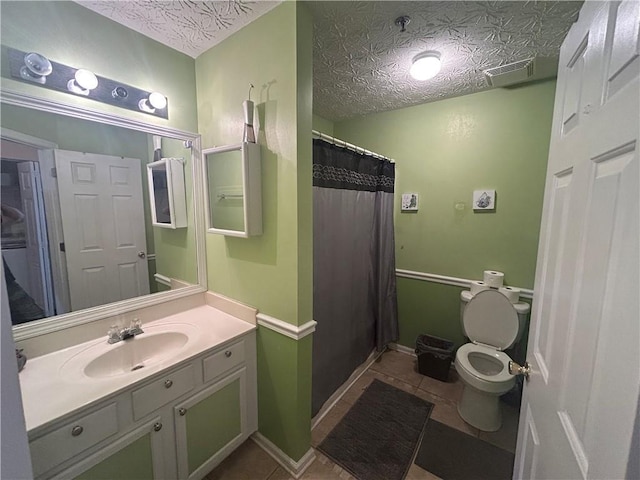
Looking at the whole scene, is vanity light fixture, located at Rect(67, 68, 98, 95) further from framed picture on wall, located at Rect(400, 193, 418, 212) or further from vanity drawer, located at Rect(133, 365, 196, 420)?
framed picture on wall, located at Rect(400, 193, 418, 212)

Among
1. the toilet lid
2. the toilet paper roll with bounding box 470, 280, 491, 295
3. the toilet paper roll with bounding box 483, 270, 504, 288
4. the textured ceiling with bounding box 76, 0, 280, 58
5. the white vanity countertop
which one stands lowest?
the toilet lid

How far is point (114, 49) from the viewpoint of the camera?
133 centimetres

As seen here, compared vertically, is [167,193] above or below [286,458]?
above

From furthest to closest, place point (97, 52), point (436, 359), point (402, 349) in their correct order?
point (402, 349) < point (436, 359) < point (97, 52)

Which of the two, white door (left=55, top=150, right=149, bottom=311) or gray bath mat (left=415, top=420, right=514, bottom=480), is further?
gray bath mat (left=415, top=420, right=514, bottom=480)

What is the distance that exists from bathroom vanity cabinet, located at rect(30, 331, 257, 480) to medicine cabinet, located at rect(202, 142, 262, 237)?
65cm

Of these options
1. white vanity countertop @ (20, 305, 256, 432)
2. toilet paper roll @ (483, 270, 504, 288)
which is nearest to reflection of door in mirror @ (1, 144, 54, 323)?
white vanity countertop @ (20, 305, 256, 432)

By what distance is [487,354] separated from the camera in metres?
1.84

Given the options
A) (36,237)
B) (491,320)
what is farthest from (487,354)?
(36,237)

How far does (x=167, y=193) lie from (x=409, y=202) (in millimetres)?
2041

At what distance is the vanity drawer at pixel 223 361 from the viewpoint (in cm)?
126

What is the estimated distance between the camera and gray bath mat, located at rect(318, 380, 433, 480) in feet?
4.74

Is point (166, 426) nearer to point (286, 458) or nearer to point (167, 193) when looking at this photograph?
point (286, 458)

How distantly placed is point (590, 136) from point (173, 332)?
1.87 meters
